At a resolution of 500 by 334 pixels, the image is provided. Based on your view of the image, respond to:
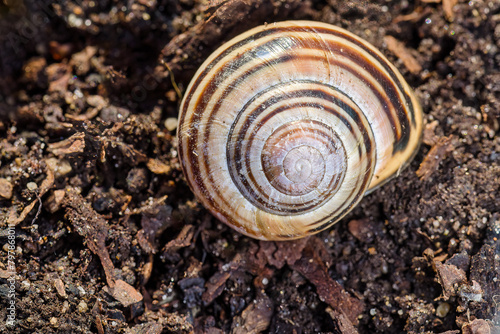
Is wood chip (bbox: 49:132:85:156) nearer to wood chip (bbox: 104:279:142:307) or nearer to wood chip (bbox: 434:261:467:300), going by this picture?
wood chip (bbox: 104:279:142:307)

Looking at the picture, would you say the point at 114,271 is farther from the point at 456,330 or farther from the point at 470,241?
the point at 470,241

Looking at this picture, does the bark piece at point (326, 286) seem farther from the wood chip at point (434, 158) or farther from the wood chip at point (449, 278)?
the wood chip at point (434, 158)

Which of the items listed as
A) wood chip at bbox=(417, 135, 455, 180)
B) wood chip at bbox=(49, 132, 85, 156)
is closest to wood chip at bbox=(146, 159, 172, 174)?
wood chip at bbox=(49, 132, 85, 156)

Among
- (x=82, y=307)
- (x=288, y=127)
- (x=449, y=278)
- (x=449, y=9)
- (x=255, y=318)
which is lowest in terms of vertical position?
(x=255, y=318)

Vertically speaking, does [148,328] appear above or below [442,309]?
below

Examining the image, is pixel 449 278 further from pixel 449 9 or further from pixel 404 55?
pixel 449 9

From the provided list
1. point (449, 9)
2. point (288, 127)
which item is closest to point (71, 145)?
point (288, 127)

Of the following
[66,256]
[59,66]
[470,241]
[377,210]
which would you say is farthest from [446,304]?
[59,66]
